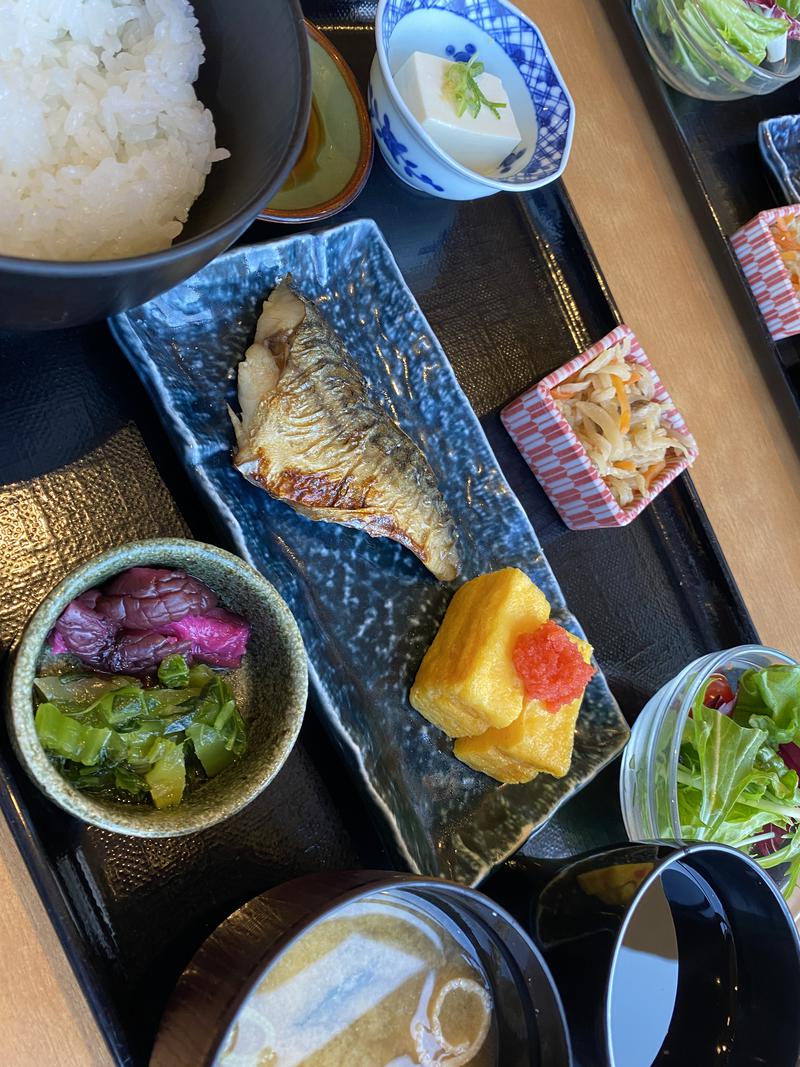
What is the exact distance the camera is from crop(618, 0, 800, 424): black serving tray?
6.92 ft

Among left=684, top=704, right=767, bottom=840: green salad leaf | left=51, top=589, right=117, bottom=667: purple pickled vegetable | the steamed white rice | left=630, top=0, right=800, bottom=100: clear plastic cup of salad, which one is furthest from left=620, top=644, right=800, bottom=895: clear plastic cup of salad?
left=630, top=0, right=800, bottom=100: clear plastic cup of salad

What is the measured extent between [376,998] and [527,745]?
0.48 meters

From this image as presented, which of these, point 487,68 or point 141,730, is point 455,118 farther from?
point 141,730

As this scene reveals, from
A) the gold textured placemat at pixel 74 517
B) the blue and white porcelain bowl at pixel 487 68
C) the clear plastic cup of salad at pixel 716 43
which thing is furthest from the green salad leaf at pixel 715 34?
the gold textured placemat at pixel 74 517

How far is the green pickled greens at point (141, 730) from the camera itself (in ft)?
3.53

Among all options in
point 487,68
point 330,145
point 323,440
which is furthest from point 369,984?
point 487,68

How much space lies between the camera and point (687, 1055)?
1.38 metres

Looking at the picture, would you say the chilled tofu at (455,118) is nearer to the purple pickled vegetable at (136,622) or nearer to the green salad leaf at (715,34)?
the green salad leaf at (715,34)

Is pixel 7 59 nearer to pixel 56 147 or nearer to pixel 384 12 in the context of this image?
pixel 56 147

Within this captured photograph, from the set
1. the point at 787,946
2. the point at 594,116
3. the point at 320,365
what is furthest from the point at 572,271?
the point at 787,946

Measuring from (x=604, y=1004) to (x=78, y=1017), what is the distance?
689 mm

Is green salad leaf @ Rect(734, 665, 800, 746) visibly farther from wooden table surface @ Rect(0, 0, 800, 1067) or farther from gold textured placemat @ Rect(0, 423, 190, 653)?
gold textured placemat @ Rect(0, 423, 190, 653)

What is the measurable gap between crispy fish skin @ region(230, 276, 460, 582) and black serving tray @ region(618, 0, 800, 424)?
3.77ft

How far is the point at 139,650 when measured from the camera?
116 centimetres
